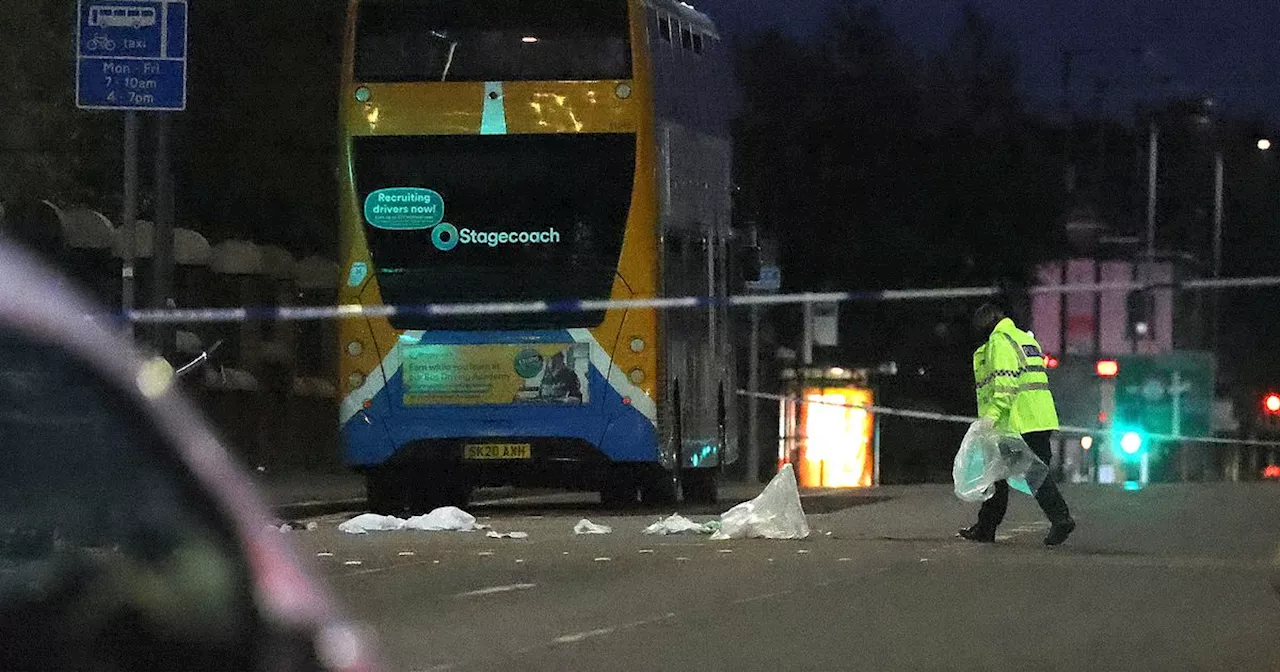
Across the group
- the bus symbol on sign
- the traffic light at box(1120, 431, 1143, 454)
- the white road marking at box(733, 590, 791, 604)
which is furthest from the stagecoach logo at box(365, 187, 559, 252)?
the traffic light at box(1120, 431, 1143, 454)

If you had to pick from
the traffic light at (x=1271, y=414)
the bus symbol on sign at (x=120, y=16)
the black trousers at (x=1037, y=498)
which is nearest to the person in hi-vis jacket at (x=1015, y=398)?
the black trousers at (x=1037, y=498)

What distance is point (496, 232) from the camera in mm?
20453

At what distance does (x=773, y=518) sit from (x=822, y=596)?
13.5 ft

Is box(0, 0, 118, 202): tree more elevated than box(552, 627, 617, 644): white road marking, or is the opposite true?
box(0, 0, 118, 202): tree

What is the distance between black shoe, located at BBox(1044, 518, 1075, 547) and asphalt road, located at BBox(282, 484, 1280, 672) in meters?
0.10

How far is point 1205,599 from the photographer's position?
13.4 meters

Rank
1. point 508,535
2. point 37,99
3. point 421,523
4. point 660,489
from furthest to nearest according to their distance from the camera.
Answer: point 37,99 → point 660,489 → point 421,523 → point 508,535

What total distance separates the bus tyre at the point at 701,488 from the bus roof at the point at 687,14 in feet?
13.3

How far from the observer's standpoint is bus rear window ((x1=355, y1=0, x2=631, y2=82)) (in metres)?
20.3

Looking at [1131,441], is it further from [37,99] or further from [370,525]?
[370,525]

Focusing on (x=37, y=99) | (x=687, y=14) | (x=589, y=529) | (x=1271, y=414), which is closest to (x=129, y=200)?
(x=589, y=529)

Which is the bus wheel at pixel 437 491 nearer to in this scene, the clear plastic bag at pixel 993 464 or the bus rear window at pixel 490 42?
the bus rear window at pixel 490 42

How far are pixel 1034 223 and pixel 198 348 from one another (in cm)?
4164

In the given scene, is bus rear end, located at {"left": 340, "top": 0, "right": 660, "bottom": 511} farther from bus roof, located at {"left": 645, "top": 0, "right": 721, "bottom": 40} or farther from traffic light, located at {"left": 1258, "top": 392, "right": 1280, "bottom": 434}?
traffic light, located at {"left": 1258, "top": 392, "right": 1280, "bottom": 434}
